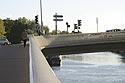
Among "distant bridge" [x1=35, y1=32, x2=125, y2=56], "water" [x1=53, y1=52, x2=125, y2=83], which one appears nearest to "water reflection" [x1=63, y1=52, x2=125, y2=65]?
"water" [x1=53, y1=52, x2=125, y2=83]

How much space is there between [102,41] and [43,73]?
1640 inches

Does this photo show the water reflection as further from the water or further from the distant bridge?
the distant bridge

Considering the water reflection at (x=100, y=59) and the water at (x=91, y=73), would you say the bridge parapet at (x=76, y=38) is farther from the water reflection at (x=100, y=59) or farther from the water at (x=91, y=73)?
the water reflection at (x=100, y=59)

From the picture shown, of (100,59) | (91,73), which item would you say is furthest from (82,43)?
(100,59)

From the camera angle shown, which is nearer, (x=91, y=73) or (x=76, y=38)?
(x=76, y=38)

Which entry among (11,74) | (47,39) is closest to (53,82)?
(11,74)

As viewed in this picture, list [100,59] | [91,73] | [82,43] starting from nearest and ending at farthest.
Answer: [82,43] < [91,73] < [100,59]

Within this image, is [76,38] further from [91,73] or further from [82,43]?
Answer: [91,73]

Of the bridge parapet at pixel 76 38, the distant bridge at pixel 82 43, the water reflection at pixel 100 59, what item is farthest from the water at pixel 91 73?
the water reflection at pixel 100 59

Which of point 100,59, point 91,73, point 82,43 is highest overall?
point 82,43

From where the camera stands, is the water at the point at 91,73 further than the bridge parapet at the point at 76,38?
Yes

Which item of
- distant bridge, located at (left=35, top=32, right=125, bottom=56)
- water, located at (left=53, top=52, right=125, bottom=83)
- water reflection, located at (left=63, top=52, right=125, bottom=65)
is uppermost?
distant bridge, located at (left=35, top=32, right=125, bottom=56)

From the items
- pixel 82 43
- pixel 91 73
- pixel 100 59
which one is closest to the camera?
pixel 82 43

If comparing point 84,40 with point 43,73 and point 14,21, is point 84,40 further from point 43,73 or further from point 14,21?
point 14,21
